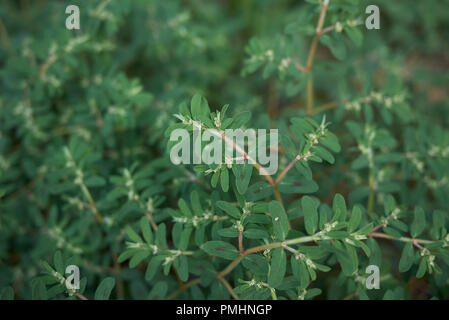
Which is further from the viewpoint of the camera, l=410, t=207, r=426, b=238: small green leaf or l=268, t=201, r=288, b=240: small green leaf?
l=410, t=207, r=426, b=238: small green leaf

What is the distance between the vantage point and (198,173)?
2006 mm

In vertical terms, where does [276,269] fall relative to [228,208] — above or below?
below

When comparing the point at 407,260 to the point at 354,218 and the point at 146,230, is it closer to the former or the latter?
the point at 354,218

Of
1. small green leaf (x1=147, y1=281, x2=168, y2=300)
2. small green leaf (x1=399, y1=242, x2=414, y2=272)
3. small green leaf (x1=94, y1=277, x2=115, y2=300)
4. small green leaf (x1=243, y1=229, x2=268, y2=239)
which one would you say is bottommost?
small green leaf (x1=147, y1=281, x2=168, y2=300)

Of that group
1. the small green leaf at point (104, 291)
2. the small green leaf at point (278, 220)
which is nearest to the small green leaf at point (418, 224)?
the small green leaf at point (278, 220)

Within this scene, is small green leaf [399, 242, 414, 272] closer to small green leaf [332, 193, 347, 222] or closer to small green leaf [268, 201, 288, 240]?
small green leaf [332, 193, 347, 222]

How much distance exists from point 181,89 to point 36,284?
1486 millimetres

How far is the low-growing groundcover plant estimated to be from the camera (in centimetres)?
173

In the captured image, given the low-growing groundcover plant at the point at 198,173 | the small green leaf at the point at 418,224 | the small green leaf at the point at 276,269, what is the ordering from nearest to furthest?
1. the small green leaf at the point at 276,269
2. the low-growing groundcover plant at the point at 198,173
3. the small green leaf at the point at 418,224

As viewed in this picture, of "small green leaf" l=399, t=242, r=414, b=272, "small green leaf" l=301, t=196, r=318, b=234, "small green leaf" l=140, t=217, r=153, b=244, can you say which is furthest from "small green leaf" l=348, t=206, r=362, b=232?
"small green leaf" l=140, t=217, r=153, b=244

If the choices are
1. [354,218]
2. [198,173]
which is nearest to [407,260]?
[354,218]

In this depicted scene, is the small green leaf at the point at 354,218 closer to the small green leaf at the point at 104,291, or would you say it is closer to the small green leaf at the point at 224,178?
the small green leaf at the point at 224,178

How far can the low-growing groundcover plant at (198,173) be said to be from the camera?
1734 millimetres

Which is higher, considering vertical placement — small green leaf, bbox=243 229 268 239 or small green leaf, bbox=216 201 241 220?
small green leaf, bbox=216 201 241 220
